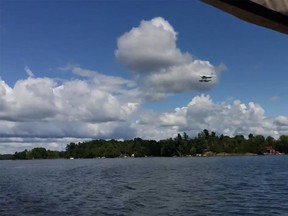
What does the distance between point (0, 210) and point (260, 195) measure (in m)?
23.9

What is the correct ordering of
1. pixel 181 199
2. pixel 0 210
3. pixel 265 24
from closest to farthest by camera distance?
pixel 265 24 → pixel 0 210 → pixel 181 199

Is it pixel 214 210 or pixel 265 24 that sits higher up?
pixel 265 24

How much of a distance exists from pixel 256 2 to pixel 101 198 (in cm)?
4052

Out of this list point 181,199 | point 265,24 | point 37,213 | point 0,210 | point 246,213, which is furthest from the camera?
point 181,199

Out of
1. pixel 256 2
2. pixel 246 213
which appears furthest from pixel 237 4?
pixel 246 213

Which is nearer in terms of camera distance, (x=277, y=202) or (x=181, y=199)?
A: (x=277, y=202)

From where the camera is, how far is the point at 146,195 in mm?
42625

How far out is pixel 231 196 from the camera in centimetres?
3959

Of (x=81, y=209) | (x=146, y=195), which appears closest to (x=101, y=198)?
(x=146, y=195)

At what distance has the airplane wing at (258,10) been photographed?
9.16 feet

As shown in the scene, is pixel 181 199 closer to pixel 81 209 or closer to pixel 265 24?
pixel 81 209

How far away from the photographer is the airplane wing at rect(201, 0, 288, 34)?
279 cm

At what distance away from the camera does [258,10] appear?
290 cm

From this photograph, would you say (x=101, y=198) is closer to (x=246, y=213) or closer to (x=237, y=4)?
(x=246, y=213)
